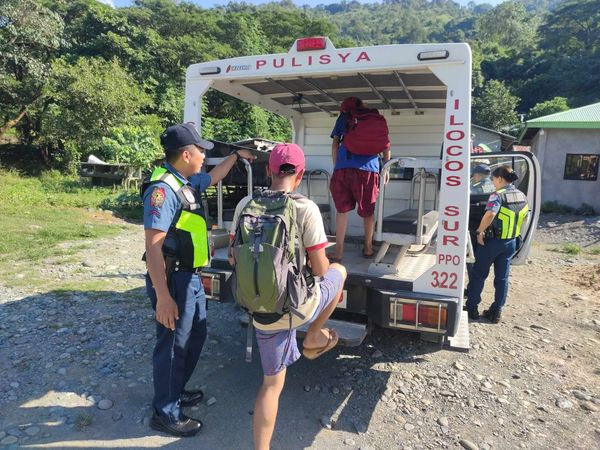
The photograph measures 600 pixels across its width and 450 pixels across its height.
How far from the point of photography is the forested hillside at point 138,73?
1912 cm

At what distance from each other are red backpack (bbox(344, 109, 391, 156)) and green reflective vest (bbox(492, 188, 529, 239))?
6.18ft

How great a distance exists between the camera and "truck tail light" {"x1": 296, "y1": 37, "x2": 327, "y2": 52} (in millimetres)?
3273

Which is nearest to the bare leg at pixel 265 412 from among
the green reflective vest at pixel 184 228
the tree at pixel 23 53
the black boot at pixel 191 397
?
the green reflective vest at pixel 184 228

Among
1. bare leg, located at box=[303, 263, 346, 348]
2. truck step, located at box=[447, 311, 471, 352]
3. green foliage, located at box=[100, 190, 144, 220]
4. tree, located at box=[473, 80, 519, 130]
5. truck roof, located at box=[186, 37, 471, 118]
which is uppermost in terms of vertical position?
tree, located at box=[473, 80, 519, 130]

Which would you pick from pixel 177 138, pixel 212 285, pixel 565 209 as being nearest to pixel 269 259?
pixel 177 138

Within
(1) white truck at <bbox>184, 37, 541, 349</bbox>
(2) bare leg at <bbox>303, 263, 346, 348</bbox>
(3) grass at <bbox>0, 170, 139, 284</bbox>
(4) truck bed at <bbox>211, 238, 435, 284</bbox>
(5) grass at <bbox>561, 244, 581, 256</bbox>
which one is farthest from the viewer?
(5) grass at <bbox>561, 244, 581, 256</bbox>

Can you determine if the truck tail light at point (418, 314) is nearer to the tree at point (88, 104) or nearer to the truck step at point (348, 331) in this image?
the truck step at point (348, 331)

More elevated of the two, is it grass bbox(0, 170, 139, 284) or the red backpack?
the red backpack

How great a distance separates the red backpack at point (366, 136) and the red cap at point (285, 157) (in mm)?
1450

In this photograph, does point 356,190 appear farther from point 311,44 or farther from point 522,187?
point 522,187

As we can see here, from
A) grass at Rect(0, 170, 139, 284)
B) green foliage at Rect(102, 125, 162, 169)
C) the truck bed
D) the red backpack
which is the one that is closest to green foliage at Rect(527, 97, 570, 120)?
green foliage at Rect(102, 125, 162, 169)

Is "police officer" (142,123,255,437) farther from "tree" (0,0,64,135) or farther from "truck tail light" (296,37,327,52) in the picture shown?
"tree" (0,0,64,135)

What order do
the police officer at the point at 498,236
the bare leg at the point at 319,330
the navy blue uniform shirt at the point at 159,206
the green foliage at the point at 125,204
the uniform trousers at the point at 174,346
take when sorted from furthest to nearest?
the green foliage at the point at 125,204 < the police officer at the point at 498,236 < the uniform trousers at the point at 174,346 < the bare leg at the point at 319,330 < the navy blue uniform shirt at the point at 159,206

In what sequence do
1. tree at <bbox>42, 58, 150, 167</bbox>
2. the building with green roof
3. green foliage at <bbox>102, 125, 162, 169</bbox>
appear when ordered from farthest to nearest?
tree at <bbox>42, 58, 150, 167</bbox> < green foliage at <bbox>102, 125, 162, 169</bbox> < the building with green roof
